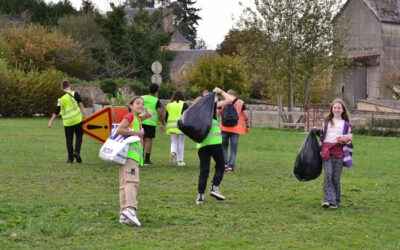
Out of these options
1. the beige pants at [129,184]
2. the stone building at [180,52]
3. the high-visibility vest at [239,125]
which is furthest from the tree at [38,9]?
the beige pants at [129,184]

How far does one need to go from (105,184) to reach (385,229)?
17.5 ft

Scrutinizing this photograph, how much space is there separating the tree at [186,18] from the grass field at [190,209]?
258 feet

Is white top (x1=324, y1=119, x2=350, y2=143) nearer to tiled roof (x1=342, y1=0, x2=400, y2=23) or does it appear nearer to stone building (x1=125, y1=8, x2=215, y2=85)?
tiled roof (x1=342, y1=0, x2=400, y2=23)

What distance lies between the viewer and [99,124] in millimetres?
13352

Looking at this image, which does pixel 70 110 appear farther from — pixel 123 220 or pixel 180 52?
pixel 180 52

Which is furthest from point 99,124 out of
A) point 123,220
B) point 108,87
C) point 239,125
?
point 108,87

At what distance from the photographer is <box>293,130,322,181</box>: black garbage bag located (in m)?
9.13

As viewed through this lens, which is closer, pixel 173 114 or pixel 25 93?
pixel 173 114

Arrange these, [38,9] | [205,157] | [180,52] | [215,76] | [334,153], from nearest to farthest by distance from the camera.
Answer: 1. [334,153]
2. [205,157]
3. [215,76]
4. [38,9]
5. [180,52]

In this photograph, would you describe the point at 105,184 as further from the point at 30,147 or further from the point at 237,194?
the point at 30,147

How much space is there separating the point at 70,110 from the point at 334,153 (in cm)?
683

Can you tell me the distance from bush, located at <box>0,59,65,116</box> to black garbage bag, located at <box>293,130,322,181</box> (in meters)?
32.2

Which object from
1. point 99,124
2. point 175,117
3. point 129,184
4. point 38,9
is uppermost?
point 38,9

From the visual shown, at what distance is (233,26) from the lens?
33.2m
